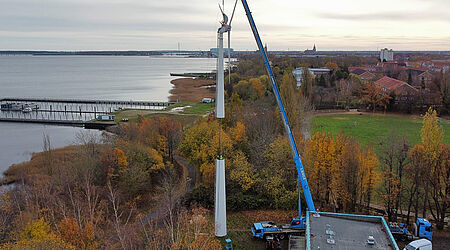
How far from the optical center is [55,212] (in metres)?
22.3

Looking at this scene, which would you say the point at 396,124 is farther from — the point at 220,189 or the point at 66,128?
the point at 66,128

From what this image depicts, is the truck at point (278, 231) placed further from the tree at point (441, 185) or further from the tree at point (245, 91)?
the tree at point (245, 91)

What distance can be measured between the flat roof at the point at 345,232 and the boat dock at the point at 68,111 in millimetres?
48050

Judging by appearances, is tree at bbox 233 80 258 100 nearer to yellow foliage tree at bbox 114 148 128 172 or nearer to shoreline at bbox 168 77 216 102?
shoreline at bbox 168 77 216 102

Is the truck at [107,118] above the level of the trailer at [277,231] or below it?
above

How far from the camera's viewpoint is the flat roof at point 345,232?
1605cm

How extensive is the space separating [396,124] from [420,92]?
444 inches

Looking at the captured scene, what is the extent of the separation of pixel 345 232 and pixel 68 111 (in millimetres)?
70828

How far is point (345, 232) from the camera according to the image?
17.3 meters

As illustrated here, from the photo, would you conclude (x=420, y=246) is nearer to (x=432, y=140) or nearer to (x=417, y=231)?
(x=417, y=231)

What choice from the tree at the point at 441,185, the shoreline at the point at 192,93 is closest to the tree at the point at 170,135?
the tree at the point at 441,185

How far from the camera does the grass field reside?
4626 centimetres

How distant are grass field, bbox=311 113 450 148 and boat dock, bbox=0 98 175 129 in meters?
33.8

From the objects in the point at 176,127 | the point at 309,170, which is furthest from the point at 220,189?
the point at 176,127
